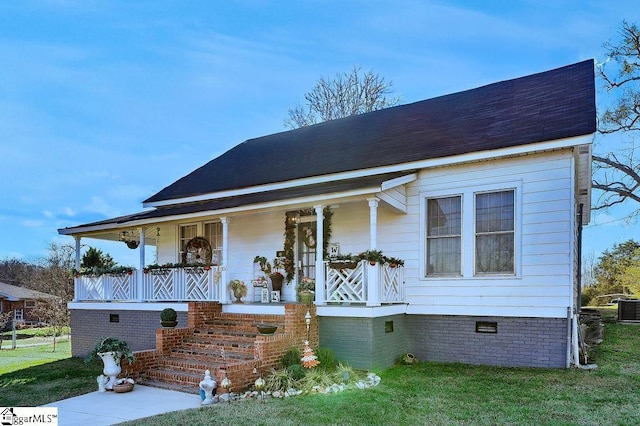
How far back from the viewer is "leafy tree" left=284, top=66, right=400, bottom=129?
2675 cm

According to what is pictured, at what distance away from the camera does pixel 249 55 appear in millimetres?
15516

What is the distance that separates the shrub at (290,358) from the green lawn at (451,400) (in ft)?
4.50

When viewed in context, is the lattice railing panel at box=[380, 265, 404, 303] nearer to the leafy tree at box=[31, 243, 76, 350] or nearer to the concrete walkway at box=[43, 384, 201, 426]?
the concrete walkway at box=[43, 384, 201, 426]

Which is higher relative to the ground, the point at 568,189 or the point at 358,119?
the point at 358,119

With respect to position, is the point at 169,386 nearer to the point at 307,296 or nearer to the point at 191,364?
the point at 191,364

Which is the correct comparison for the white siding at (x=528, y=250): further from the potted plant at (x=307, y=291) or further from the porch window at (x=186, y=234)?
the porch window at (x=186, y=234)

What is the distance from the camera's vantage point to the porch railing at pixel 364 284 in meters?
9.38

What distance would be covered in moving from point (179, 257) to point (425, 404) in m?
9.83

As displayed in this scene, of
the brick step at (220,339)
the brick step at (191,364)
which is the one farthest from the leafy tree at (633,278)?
the brick step at (191,364)

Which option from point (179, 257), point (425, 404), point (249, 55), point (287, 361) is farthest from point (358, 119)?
point (425, 404)

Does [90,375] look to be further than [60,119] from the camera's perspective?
No

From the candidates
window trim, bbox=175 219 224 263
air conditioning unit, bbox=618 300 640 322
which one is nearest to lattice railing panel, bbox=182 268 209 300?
window trim, bbox=175 219 224 263

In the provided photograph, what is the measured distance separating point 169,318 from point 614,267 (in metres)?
24.0

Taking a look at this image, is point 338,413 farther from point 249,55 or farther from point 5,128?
point 5,128
